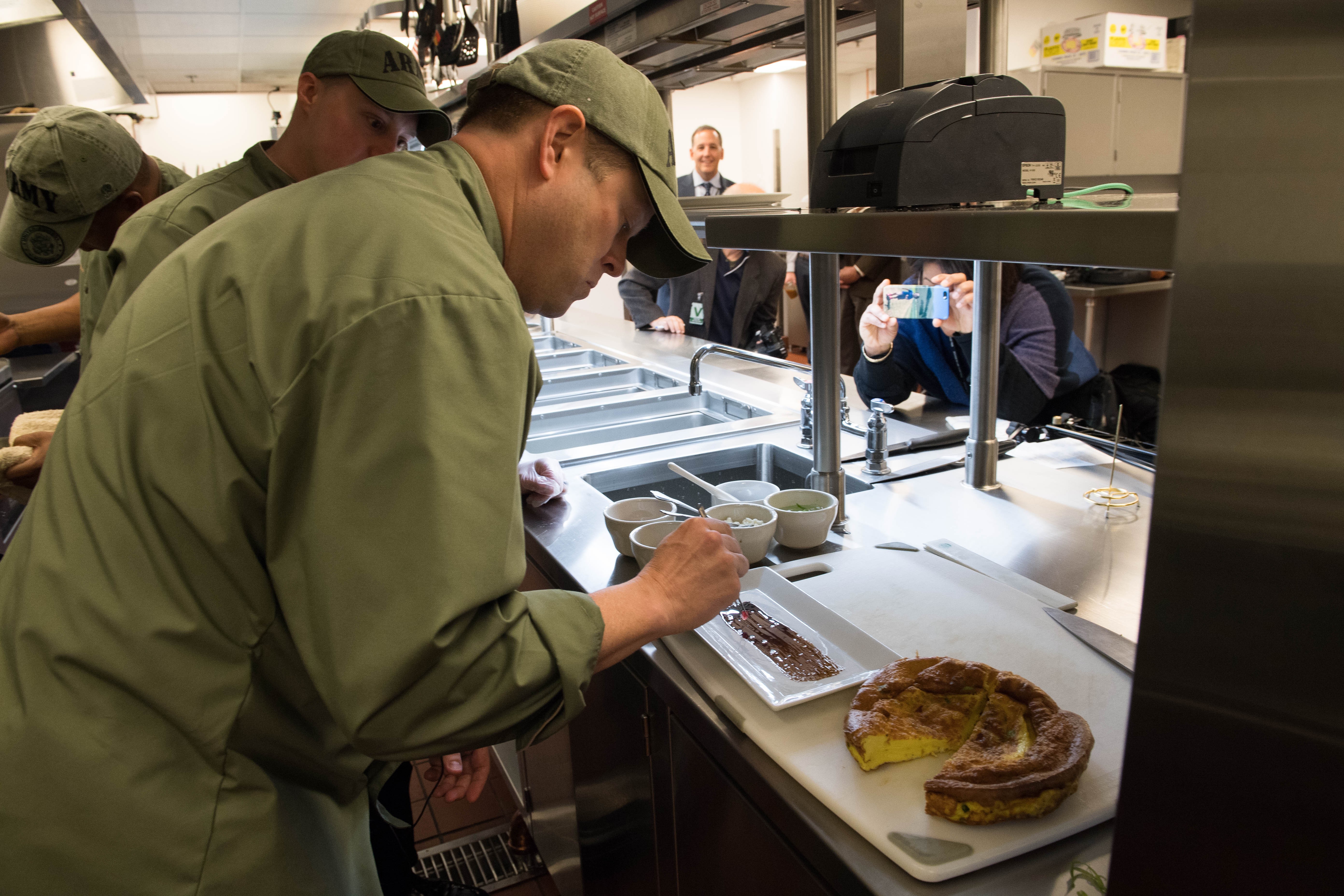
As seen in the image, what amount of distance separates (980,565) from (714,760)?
63 centimetres

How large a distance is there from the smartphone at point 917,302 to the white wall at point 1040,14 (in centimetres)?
484

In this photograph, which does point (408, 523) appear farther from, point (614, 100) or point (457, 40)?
point (457, 40)

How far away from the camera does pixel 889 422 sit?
94.9 inches

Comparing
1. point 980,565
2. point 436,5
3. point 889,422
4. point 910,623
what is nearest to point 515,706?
point 910,623

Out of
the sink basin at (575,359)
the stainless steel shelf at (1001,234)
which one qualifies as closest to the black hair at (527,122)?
the stainless steel shelf at (1001,234)

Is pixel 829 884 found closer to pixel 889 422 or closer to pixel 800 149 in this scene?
pixel 889 422

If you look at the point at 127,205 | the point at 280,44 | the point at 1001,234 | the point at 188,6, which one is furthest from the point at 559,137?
the point at 280,44

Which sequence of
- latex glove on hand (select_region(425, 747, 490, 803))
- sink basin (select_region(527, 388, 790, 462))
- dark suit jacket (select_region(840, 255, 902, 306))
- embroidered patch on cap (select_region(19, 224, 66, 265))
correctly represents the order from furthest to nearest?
dark suit jacket (select_region(840, 255, 902, 306)) < sink basin (select_region(527, 388, 790, 462)) < embroidered patch on cap (select_region(19, 224, 66, 265)) < latex glove on hand (select_region(425, 747, 490, 803))

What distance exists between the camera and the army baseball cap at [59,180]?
1.77 m

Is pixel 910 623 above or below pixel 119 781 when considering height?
below

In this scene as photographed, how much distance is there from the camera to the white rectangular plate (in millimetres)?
1094

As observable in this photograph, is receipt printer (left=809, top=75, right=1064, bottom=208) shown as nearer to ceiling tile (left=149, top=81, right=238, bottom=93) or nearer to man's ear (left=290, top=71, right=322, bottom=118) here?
man's ear (left=290, top=71, right=322, bottom=118)

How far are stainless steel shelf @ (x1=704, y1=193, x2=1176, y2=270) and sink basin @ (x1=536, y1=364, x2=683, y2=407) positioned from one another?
1851 millimetres

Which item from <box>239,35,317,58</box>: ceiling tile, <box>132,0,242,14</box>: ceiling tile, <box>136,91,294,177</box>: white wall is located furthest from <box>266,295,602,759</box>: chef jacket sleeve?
<box>136,91,294,177</box>: white wall
